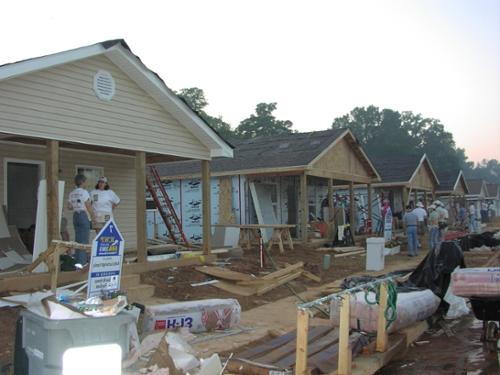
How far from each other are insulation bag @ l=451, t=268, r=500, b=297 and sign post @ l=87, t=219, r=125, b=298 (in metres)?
4.45

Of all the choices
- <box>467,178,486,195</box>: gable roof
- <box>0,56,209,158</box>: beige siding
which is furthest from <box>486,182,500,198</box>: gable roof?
<box>0,56,209,158</box>: beige siding

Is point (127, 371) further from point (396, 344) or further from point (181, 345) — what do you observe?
point (396, 344)

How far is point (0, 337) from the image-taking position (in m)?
6.44

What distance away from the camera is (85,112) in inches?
402

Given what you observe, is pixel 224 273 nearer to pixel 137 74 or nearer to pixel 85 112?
pixel 85 112

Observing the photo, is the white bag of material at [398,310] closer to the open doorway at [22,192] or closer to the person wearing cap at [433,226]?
the open doorway at [22,192]

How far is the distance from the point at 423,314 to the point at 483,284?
1298mm

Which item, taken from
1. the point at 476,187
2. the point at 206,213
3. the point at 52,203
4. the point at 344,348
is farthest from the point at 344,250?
the point at 476,187

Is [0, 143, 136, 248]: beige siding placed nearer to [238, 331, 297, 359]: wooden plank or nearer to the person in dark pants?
the person in dark pants

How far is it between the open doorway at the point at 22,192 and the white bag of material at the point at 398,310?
27.4ft

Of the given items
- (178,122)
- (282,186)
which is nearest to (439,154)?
(282,186)

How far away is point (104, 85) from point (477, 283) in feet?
25.3

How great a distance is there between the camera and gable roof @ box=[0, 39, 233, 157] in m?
8.98

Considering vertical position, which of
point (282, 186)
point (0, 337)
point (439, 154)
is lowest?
point (0, 337)
